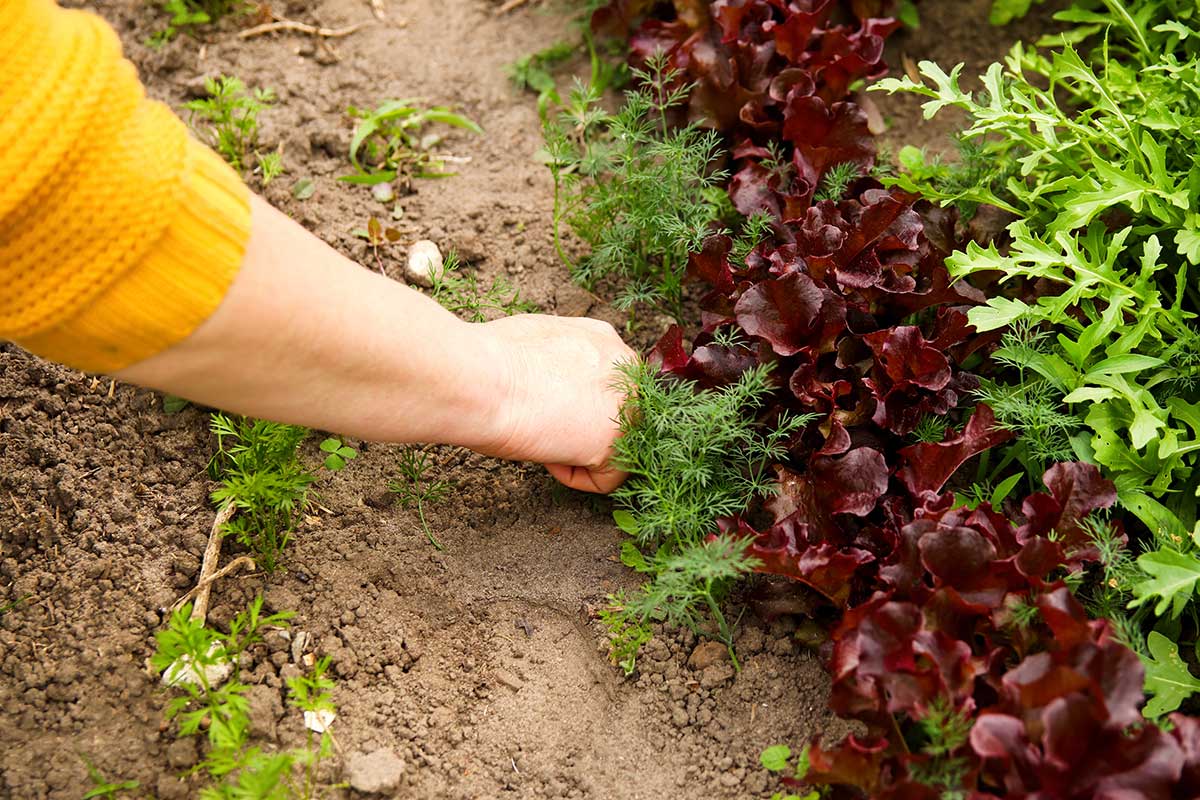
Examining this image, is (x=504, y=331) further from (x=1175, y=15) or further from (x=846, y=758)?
(x=1175, y=15)

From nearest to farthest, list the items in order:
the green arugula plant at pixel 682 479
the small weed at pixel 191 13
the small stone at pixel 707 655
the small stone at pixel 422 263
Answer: the green arugula plant at pixel 682 479 → the small stone at pixel 707 655 → the small stone at pixel 422 263 → the small weed at pixel 191 13

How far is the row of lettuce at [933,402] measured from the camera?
1.92 meters

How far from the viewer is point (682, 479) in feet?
7.67

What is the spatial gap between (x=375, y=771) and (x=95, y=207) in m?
1.23

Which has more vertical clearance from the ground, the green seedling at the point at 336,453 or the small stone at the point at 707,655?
the green seedling at the point at 336,453

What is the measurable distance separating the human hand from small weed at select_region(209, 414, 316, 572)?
0.50 meters

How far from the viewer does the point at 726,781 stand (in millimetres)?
2229

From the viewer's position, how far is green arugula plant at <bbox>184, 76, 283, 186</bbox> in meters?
3.18

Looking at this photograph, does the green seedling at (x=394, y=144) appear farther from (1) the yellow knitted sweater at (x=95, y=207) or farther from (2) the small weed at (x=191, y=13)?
(1) the yellow knitted sweater at (x=95, y=207)

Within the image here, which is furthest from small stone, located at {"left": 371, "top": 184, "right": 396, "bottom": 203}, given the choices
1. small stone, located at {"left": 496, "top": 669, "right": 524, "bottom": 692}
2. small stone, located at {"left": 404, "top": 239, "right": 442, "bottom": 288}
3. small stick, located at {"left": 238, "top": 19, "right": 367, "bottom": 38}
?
small stone, located at {"left": 496, "top": 669, "right": 524, "bottom": 692}

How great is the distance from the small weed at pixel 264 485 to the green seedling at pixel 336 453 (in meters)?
0.08

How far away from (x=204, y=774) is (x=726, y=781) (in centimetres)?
108

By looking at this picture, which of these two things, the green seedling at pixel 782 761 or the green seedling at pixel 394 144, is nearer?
the green seedling at pixel 782 761

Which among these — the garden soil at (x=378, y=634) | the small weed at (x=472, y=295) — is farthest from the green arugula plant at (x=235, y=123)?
the garden soil at (x=378, y=634)
